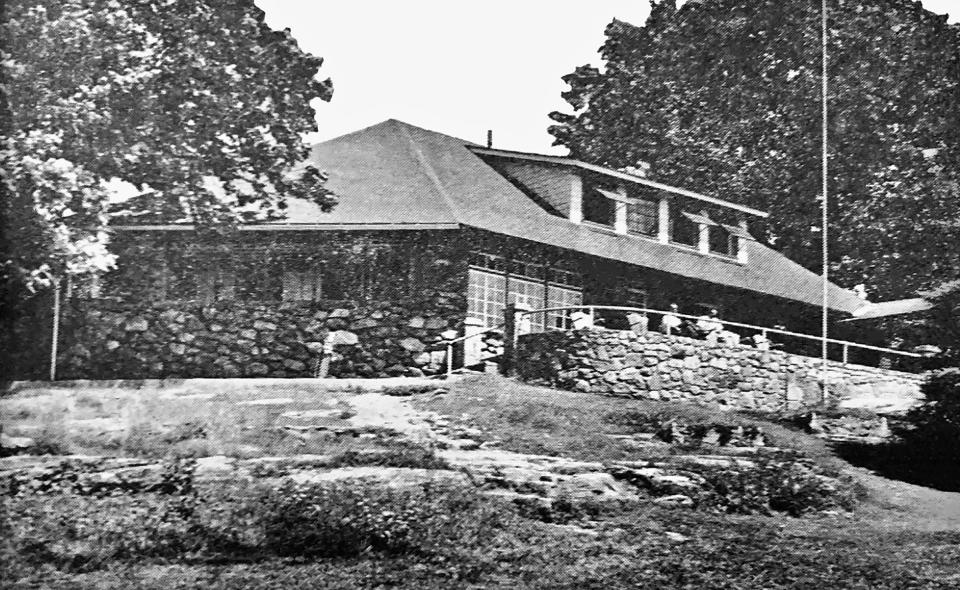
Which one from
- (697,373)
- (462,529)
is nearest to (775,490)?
(697,373)

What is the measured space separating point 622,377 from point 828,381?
1.27 meters

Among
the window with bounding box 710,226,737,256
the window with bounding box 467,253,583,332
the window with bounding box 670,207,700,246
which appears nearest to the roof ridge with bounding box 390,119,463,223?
the window with bounding box 467,253,583,332

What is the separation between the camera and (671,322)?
687cm

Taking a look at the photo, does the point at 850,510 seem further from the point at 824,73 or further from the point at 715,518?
the point at 824,73

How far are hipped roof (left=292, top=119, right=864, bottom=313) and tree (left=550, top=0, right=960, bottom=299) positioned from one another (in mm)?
239

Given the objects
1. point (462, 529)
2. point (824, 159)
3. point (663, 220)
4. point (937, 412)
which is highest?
point (824, 159)

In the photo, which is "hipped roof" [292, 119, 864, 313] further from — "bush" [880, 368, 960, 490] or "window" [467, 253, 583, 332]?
"bush" [880, 368, 960, 490]

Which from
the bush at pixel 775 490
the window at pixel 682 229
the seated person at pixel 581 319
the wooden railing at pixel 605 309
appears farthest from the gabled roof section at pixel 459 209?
the bush at pixel 775 490

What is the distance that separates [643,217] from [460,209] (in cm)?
115

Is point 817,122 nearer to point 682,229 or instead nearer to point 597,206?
point 682,229

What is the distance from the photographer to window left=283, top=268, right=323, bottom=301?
5102mm

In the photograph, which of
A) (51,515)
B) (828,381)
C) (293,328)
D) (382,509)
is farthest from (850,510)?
(51,515)

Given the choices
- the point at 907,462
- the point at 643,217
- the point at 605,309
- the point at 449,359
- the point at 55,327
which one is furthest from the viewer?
the point at 605,309

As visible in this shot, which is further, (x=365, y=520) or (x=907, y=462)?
(x=907, y=462)
